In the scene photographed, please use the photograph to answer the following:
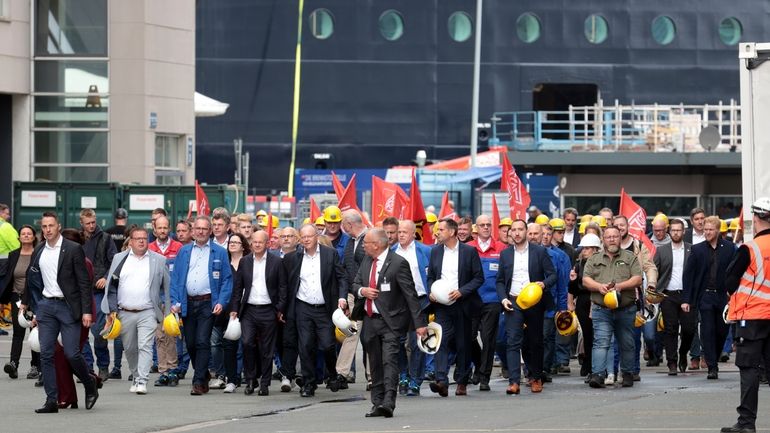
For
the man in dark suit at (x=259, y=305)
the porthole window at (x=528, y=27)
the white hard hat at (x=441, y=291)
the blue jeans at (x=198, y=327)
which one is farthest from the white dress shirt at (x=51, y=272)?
the porthole window at (x=528, y=27)

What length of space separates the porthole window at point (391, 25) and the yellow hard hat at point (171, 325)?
99.2 ft

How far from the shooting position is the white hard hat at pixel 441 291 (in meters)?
15.8

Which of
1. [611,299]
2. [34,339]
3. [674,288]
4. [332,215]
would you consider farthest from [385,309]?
[674,288]

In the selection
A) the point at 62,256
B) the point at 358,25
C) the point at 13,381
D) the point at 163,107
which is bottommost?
the point at 13,381

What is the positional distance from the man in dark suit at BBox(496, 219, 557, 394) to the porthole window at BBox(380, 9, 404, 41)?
29877mm

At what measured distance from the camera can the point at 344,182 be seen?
4050cm

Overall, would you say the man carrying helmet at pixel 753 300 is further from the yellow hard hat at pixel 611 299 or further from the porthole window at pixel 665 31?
the porthole window at pixel 665 31

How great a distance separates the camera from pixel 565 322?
17109 millimetres

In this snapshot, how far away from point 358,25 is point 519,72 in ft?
15.5

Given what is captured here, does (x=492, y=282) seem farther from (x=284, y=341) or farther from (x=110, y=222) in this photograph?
(x=110, y=222)

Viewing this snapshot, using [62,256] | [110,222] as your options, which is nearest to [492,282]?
[62,256]

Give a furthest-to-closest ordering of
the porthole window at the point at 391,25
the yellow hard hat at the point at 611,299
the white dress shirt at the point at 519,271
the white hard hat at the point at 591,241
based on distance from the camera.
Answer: the porthole window at the point at 391,25
the white hard hat at the point at 591,241
the yellow hard hat at the point at 611,299
the white dress shirt at the point at 519,271

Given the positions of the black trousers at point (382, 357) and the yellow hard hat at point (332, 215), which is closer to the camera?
the black trousers at point (382, 357)

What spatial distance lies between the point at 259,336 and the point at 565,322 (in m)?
3.23
